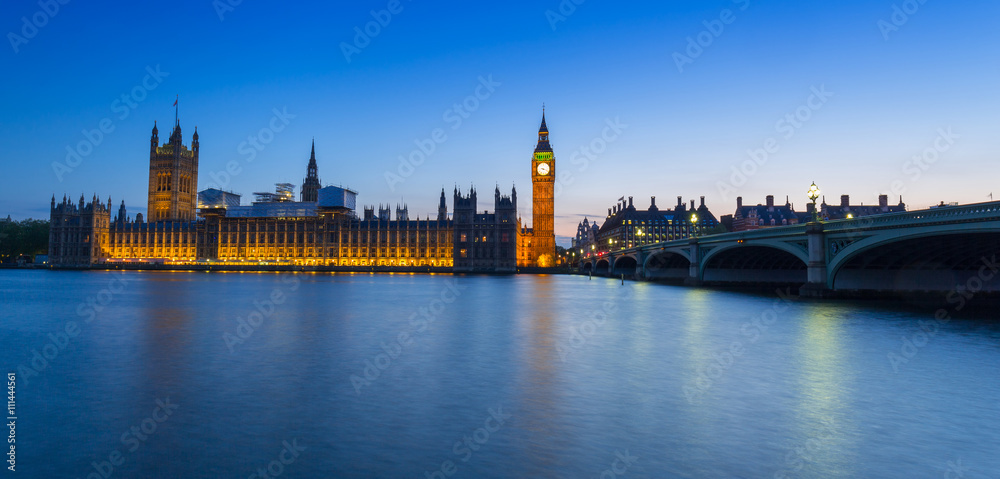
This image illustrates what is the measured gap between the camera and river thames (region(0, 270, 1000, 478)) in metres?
8.82

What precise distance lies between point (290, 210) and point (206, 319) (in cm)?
14784

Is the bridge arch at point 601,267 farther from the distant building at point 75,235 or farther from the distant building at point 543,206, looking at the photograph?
the distant building at point 75,235

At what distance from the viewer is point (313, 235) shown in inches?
6481

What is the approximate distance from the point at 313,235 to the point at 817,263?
144326 mm

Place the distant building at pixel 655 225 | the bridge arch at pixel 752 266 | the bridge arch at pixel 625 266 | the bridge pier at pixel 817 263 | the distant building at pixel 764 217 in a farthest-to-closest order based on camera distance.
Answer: the distant building at pixel 655 225 → the distant building at pixel 764 217 → the bridge arch at pixel 625 266 → the bridge arch at pixel 752 266 → the bridge pier at pixel 817 263

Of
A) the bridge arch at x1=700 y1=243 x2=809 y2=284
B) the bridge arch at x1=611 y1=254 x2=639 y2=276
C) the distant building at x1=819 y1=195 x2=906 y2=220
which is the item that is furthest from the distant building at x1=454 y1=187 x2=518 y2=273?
the bridge arch at x1=700 y1=243 x2=809 y2=284

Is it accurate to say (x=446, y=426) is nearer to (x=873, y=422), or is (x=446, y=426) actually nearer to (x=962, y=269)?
(x=873, y=422)

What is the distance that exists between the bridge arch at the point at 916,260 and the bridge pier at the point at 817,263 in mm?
522

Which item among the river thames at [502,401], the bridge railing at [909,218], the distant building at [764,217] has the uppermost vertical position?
the distant building at [764,217]

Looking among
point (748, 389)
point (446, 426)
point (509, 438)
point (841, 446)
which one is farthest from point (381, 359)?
point (841, 446)

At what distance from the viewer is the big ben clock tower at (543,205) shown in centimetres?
16638

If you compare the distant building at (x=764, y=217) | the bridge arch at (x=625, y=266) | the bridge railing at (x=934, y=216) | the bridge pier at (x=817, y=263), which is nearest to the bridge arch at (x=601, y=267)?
the bridge arch at (x=625, y=266)

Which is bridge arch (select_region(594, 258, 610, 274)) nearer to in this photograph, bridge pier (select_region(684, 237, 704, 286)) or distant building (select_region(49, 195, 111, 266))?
bridge pier (select_region(684, 237, 704, 286))

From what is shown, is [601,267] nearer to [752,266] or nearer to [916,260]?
[752,266]
